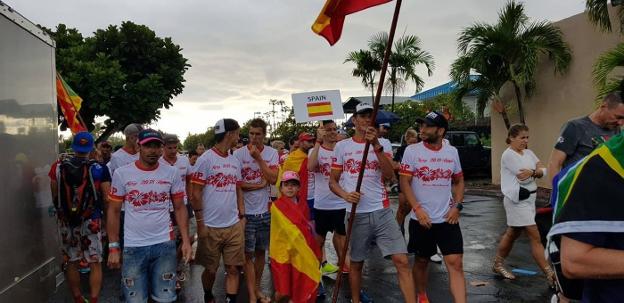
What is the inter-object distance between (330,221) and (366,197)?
131 cm

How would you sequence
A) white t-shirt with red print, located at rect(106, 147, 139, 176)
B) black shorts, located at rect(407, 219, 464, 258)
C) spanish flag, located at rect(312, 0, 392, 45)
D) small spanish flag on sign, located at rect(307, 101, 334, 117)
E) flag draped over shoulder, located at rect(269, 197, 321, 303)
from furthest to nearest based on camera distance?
1. small spanish flag on sign, located at rect(307, 101, 334, 117)
2. white t-shirt with red print, located at rect(106, 147, 139, 176)
3. black shorts, located at rect(407, 219, 464, 258)
4. flag draped over shoulder, located at rect(269, 197, 321, 303)
5. spanish flag, located at rect(312, 0, 392, 45)

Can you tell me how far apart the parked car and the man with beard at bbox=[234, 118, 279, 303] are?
14384mm

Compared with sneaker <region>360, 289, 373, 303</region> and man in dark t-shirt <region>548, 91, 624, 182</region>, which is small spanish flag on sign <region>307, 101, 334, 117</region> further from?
man in dark t-shirt <region>548, 91, 624, 182</region>

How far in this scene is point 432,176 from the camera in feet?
15.1

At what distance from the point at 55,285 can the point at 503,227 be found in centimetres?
784

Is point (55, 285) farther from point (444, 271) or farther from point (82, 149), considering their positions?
point (444, 271)

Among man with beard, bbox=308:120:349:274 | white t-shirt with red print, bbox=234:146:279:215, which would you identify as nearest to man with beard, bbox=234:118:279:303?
white t-shirt with red print, bbox=234:146:279:215

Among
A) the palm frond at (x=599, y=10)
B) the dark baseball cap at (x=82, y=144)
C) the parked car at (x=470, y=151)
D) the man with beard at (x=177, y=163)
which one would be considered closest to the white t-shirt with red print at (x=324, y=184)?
the man with beard at (x=177, y=163)

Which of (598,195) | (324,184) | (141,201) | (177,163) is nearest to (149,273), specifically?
(141,201)

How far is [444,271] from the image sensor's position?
6.25 m

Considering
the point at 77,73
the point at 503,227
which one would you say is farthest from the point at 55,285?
the point at 77,73

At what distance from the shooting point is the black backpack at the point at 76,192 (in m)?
4.80

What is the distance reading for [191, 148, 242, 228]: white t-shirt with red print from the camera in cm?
488

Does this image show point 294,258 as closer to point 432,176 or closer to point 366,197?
point 366,197
